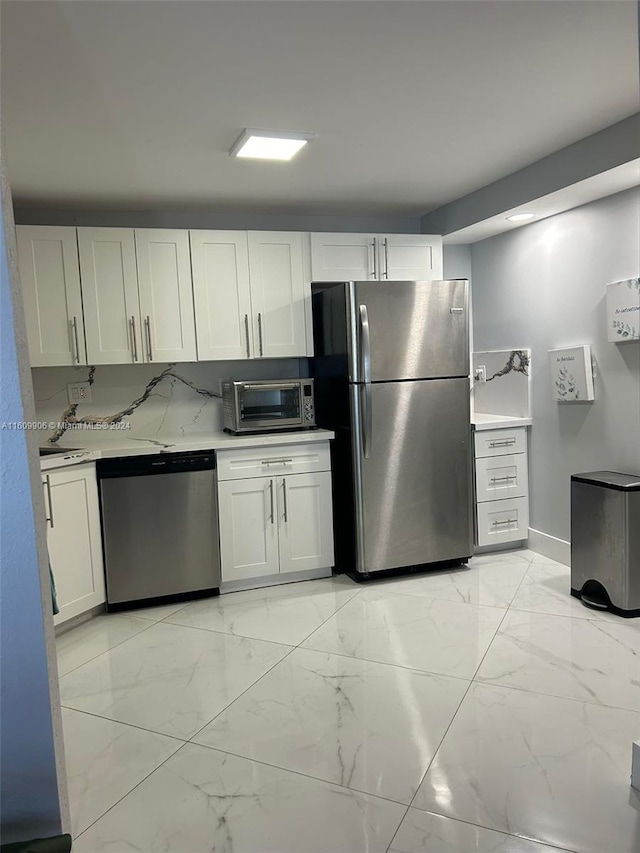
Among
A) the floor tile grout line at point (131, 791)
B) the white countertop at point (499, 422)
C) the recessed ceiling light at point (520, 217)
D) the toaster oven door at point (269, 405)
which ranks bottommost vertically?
the floor tile grout line at point (131, 791)

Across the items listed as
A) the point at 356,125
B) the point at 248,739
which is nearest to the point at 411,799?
the point at 248,739

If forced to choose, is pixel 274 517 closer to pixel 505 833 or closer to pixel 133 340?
pixel 133 340

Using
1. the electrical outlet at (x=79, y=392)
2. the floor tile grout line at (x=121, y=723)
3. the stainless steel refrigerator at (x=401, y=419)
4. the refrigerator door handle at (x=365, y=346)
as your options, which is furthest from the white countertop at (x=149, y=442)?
the floor tile grout line at (x=121, y=723)

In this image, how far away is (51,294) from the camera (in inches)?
135

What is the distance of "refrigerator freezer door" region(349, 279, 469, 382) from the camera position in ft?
11.7

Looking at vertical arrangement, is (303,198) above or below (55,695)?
above

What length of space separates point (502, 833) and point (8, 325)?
71.0 inches

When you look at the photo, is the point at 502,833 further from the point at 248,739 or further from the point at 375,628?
the point at 375,628

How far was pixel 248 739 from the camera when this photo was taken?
7.16 feet

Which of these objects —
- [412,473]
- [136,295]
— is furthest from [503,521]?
[136,295]

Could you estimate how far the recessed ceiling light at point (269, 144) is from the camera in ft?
8.73

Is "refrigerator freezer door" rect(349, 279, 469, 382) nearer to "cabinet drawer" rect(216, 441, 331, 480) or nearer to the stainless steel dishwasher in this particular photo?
"cabinet drawer" rect(216, 441, 331, 480)

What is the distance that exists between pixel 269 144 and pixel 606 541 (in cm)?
252

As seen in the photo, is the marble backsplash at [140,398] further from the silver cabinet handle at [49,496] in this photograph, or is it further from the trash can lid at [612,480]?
the trash can lid at [612,480]
